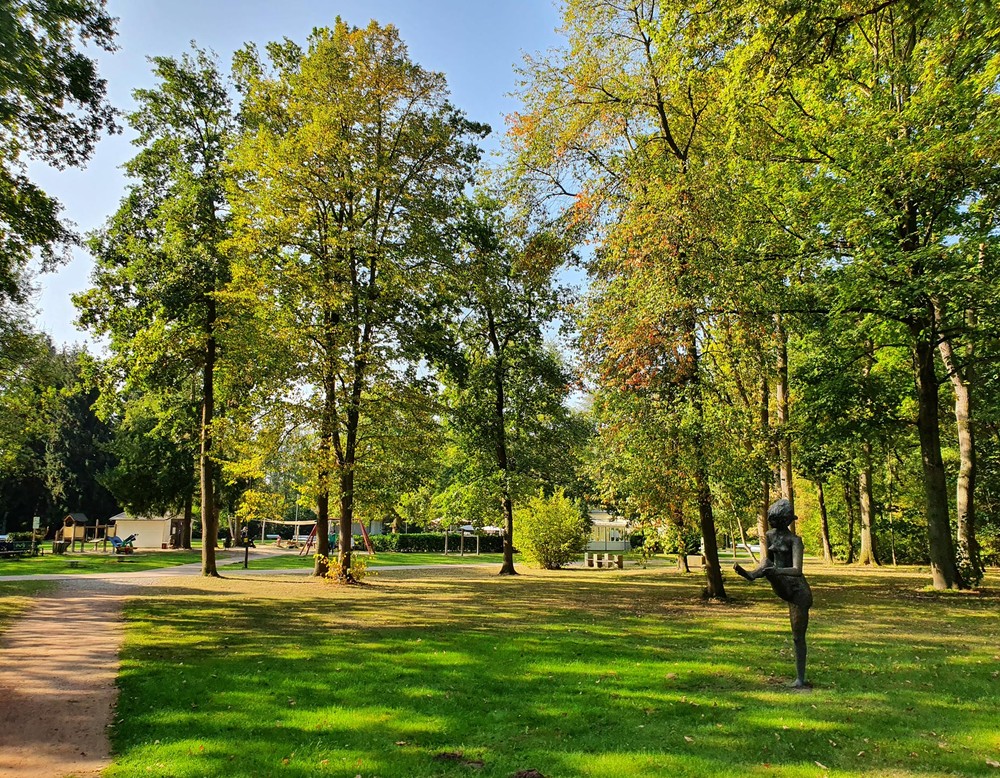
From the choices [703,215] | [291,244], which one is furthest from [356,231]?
[703,215]

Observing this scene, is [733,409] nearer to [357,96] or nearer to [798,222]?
[798,222]

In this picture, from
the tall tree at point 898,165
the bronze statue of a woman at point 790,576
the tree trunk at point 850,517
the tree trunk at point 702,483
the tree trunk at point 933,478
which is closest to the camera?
the bronze statue of a woman at point 790,576

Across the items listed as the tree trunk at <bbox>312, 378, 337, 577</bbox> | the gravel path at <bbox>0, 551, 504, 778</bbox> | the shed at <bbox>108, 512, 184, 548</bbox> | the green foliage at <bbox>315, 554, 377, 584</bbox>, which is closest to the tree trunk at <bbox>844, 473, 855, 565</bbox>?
the green foliage at <bbox>315, 554, 377, 584</bbox>

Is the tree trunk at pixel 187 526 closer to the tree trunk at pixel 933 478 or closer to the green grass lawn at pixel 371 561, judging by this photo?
the green grass lawn at pixel 371 561

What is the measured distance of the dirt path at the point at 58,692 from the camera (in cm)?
521

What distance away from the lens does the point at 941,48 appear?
14008 millimetres

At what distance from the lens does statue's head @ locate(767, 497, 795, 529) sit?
7.09m

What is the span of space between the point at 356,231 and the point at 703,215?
9144 mm

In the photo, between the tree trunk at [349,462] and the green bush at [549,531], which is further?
the green bush at [549,531]

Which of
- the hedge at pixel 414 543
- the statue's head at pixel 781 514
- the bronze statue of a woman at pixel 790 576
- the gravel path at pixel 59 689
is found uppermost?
the statue's head at pixel 781 514

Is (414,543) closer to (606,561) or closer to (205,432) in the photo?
(606,561)

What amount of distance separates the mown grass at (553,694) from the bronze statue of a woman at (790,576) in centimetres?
50

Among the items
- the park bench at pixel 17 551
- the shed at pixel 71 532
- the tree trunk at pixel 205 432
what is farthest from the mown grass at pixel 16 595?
the shed at pixel 71 532

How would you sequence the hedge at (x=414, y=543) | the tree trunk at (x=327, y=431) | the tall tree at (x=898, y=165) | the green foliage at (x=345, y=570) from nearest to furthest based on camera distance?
1. the tall tree at (x=898, y=165)
2. the tree trunk at (x=327, y=431)
3. the green foliage at (x=345, y=570)
4. the hedge at (x=414, y=543)
